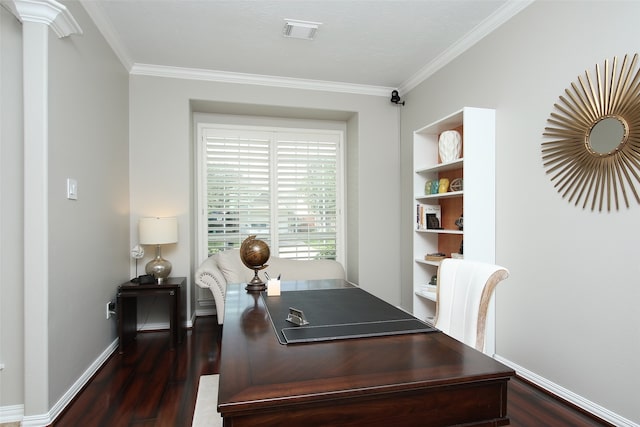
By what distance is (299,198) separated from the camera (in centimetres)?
442

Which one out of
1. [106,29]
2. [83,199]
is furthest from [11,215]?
[106,29]

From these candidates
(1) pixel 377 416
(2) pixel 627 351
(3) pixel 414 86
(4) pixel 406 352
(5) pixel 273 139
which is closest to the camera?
(1) pixel 377 416

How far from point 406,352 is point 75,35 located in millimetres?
2769

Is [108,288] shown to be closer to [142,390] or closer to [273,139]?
[142,390]

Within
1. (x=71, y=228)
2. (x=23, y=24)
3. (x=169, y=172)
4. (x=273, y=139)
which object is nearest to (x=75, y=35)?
(x=23, y=24)

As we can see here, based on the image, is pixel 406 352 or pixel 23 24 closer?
pixel 406 352

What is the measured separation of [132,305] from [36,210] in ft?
5.40

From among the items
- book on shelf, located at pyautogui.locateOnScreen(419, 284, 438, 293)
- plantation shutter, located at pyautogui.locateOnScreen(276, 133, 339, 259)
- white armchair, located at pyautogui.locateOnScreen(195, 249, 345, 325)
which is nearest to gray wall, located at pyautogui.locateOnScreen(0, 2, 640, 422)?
white armchair, located at pyautogui.locateOnScreen(195, 249, 345, 325)

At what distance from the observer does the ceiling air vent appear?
2.79 metres

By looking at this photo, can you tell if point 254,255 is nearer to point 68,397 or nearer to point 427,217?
point 68,397

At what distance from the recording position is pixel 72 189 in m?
2.26

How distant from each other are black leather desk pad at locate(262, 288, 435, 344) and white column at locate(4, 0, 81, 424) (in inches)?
48.9

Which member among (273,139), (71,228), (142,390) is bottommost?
(142,390)

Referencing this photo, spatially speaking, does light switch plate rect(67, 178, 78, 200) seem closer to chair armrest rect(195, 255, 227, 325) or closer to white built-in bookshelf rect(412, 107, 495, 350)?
chair armrest rect(195, 255, 227, 325)
